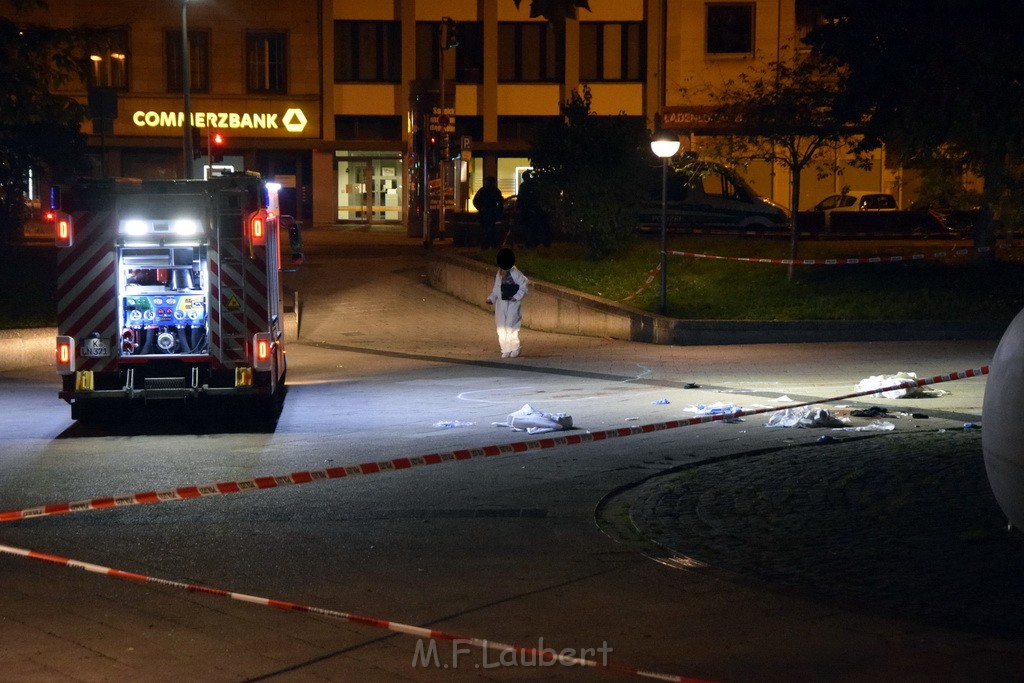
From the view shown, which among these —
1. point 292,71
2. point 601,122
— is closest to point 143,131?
point 292,71

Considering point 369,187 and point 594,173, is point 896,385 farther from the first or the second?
point 369,187

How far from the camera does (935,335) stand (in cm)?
2014

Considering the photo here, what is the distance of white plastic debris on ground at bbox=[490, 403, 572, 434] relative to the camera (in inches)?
502

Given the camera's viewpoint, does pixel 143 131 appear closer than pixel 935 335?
No

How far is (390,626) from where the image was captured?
6117 millimetres

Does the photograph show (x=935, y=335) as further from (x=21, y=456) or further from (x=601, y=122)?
(x=21, y=456)

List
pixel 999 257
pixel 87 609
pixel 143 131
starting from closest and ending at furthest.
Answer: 1. pixel 87 609
2. pixel 999 257
3. pixel 143 131

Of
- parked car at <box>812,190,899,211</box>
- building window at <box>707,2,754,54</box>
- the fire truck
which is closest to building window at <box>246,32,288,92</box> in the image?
building window at <box>707,2,754,54</box>

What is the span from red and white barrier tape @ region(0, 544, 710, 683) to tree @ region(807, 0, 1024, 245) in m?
13.4

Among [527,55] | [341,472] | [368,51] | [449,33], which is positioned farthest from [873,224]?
[341,472]

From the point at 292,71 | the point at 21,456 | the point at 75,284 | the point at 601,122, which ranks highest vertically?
the point at 292,71

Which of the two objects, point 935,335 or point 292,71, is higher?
point 292,71

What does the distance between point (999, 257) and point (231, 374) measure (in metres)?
16.8
